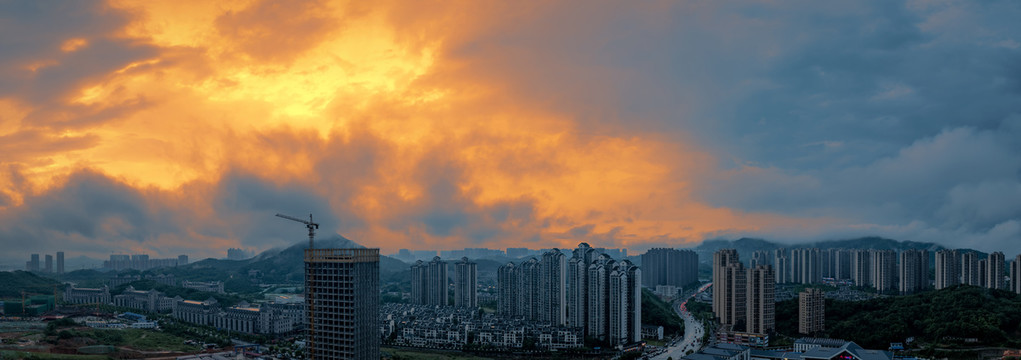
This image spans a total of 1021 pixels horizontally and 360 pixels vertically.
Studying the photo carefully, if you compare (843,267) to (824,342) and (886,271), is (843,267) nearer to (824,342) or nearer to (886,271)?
(886,271)

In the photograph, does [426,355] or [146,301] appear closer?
[426,355]

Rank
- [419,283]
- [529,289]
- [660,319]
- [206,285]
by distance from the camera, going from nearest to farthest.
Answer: [660,319] < [529,289] < [419,283] < [206,285]

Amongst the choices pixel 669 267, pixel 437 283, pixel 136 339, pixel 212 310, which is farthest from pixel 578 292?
pixel 669 267

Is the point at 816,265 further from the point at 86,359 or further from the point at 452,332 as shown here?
the point at 86,359

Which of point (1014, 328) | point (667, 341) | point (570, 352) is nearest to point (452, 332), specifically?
point (570, 352)

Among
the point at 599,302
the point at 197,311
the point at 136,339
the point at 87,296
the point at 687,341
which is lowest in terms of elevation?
the point at 687,341

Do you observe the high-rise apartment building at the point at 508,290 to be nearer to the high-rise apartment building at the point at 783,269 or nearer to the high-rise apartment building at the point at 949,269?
the high-rise apartment building at the point at 949,269
